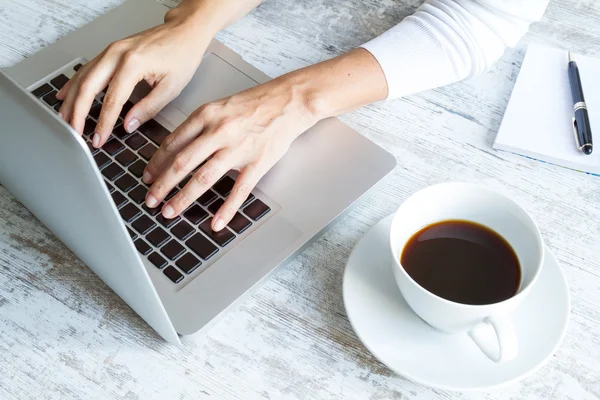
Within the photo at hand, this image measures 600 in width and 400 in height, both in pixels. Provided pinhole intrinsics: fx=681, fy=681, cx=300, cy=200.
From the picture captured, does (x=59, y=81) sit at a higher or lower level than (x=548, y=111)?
lower

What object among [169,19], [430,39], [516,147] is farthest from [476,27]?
[169,19]

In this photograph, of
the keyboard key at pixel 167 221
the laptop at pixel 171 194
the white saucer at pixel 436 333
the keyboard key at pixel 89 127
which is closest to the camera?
the laptop at pixel 171 194

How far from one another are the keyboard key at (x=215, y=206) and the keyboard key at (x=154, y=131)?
118mm

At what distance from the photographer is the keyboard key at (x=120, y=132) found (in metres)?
0.81

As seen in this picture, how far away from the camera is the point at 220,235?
0.71 m

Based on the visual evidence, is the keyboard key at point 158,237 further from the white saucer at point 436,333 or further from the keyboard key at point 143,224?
the white saucer at point 436,333

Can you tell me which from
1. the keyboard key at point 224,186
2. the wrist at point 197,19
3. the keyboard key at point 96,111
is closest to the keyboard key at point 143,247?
the keyboard key at point 224,186

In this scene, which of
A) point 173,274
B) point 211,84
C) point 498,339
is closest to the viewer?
point 498,339

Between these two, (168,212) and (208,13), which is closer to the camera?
(168,212)

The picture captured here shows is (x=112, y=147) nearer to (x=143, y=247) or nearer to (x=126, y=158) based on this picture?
(x=126, y=158)

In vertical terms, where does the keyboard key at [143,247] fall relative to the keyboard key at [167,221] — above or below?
below

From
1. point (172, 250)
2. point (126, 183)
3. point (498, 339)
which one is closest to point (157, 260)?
point (172, 250)

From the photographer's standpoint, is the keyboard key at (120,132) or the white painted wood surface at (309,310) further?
the keyboard key at (120,132)

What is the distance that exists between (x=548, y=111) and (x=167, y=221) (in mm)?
482
